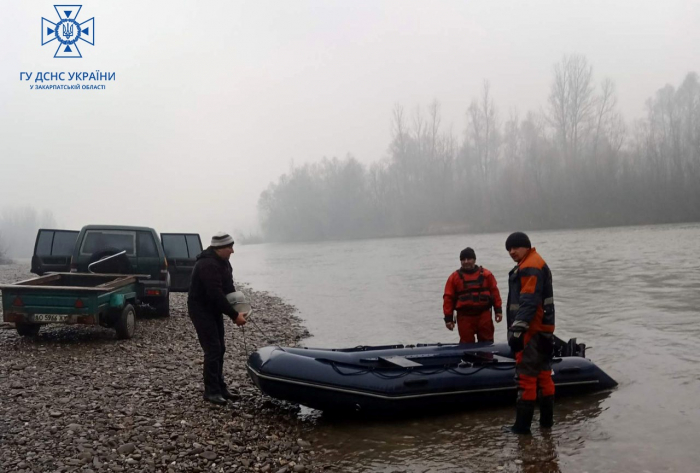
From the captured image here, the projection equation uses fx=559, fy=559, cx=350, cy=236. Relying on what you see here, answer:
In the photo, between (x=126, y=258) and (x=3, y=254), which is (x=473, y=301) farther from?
(x=3, y=254)

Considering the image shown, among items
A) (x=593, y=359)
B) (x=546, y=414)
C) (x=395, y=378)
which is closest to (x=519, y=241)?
(x=546, y=414)

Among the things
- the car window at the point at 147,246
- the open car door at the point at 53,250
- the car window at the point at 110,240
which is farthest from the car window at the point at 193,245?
the open car door at the point at 53,250

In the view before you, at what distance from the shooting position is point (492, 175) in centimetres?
7019

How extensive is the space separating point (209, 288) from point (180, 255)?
20.2ft

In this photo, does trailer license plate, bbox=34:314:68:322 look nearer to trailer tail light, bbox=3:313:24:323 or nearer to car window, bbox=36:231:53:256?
trailer tail light, bbox=3:313:24:323

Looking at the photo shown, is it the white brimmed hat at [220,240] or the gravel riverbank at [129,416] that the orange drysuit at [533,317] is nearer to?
the gravel riverbank at [129,416]

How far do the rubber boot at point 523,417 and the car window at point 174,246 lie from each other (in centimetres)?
803

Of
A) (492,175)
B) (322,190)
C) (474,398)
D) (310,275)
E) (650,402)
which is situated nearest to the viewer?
(474,398)

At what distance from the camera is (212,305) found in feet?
18.8

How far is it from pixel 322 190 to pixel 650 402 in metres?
79.8

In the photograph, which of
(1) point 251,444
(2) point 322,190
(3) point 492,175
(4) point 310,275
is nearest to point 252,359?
(1) point 251,444

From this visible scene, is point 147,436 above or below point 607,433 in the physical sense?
above

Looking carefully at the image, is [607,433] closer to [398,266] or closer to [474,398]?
[474,398]

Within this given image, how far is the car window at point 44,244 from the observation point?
10672 mm
